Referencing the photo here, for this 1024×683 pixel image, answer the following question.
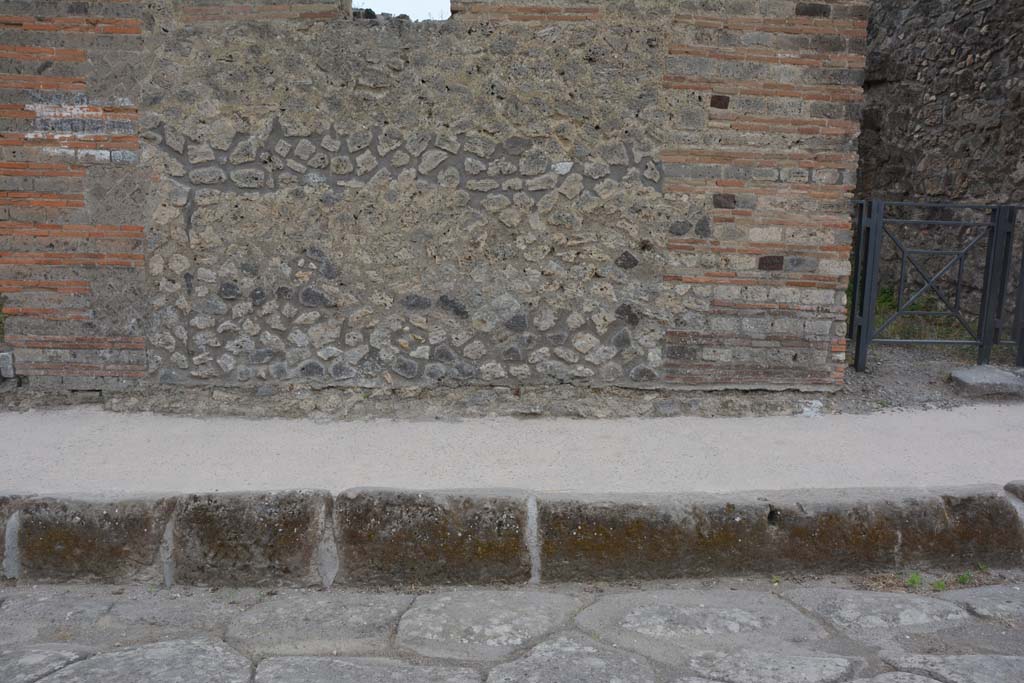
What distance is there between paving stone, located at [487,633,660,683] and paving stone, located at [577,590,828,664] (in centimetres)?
9

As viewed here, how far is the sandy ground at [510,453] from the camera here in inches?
127

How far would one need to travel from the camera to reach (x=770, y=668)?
91.3 inches

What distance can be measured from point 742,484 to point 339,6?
330cm

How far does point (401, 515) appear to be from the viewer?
2986mm

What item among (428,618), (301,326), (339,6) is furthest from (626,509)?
(339,6)

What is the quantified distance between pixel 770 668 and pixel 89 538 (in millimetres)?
2537

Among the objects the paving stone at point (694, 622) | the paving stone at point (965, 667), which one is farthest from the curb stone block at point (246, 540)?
the paving stone at point (965, 667)

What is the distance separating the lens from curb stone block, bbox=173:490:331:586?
2.97 m

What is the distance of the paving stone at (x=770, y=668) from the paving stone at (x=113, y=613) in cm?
166

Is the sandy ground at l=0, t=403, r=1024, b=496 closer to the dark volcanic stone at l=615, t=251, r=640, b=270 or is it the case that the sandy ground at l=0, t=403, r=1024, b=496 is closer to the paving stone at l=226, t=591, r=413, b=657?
the paving stone at l=226, t=591, r=413, b=657

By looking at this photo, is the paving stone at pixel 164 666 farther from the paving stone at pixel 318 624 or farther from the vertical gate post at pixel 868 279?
the vertical gate post at pixel 868 279

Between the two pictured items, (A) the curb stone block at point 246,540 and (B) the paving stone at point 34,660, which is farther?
(A) the curb stone block at point 246,540

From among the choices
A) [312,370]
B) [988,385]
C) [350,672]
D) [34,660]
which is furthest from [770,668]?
[988,385]

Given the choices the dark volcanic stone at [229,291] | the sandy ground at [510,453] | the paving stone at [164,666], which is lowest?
the paving stone at [164,666]
